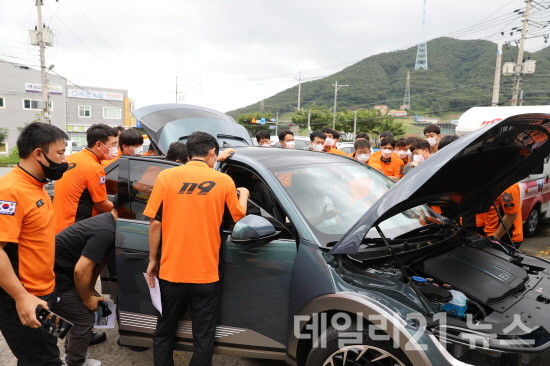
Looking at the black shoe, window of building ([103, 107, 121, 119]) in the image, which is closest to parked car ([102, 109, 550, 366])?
the black shoe

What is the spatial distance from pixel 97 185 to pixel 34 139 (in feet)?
4.55

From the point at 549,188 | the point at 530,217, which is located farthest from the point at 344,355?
the point at 549,188

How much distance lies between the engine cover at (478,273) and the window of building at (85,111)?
50.1 m

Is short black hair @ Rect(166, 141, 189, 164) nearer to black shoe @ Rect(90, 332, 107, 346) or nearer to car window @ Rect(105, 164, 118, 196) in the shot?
car window @ Rect(105, 164, 118, 196)

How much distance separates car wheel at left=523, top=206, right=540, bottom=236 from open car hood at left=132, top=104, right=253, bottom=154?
5307mm

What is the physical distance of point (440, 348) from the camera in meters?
1.82

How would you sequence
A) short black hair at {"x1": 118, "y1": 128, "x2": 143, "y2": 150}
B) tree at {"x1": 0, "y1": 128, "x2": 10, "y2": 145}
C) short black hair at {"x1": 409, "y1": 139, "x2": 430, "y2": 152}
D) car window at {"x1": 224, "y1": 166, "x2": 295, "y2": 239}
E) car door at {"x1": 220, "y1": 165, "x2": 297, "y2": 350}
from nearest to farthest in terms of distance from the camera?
car door at {"x1": 220, "y1": 165, "x2": 297, "y2": 350}
car window at {"x1": 224, "y1": 166, "x2": 295, "y2": 239}
short black hair at {"x1": 118, "y1": 128, "x2": 143, "y2": 150}
short black hair at {"x1": 409, "y1": 139, "x2": 430, "y2": 152}
tree at {"x1": 0, "y1": 128, "x2": 10, "y2": 145}

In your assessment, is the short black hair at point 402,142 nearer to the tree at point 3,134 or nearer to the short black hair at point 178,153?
the short black hair at point 178,153

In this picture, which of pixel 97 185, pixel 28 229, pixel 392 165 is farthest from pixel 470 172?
pixel 392 165

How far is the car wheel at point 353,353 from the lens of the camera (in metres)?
1.97

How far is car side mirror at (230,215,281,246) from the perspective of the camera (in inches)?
89.4

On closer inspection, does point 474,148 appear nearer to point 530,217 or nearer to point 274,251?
point 274,251

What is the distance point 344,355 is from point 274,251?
2.37ft

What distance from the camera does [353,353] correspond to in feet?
6.84
